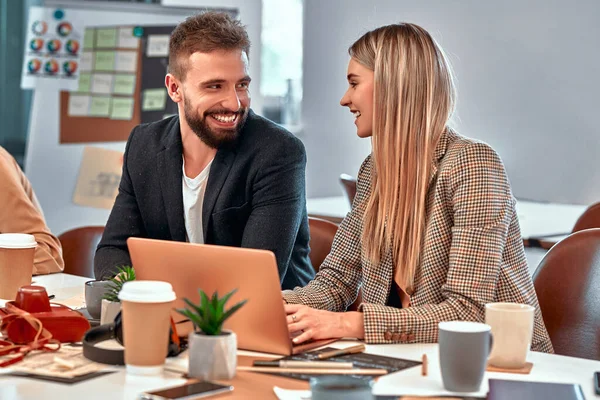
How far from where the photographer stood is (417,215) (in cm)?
186

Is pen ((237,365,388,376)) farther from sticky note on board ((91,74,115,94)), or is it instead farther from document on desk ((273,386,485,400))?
sticky note on board ((91,74,115,94))

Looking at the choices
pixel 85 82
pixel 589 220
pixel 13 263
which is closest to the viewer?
pixel 13 263

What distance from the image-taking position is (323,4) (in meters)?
4.76

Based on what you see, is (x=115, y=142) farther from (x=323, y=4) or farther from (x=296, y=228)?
(x=296, y=228)

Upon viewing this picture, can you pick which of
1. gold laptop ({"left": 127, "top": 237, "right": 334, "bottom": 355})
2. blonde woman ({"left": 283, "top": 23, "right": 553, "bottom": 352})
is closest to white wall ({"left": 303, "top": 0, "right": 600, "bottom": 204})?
blonde woman ({"left": 283, "top": 23, "right": 553, "bottom": 352})

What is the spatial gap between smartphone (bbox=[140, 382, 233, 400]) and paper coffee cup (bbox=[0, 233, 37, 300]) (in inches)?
32.6

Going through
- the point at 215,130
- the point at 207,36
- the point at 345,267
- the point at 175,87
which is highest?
the point at 207,36

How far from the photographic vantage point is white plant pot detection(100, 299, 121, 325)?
160 centimetres

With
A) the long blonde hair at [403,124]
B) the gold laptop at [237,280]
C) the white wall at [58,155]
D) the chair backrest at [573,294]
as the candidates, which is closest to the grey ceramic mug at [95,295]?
the gold laptop at [237,280]

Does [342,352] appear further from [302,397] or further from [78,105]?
[78,105]

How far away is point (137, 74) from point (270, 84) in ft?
3.93

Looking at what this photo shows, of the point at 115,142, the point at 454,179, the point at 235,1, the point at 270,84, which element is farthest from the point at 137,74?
the point at 454,179

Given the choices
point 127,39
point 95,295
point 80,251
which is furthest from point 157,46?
point 95,295

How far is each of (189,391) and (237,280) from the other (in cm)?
26
